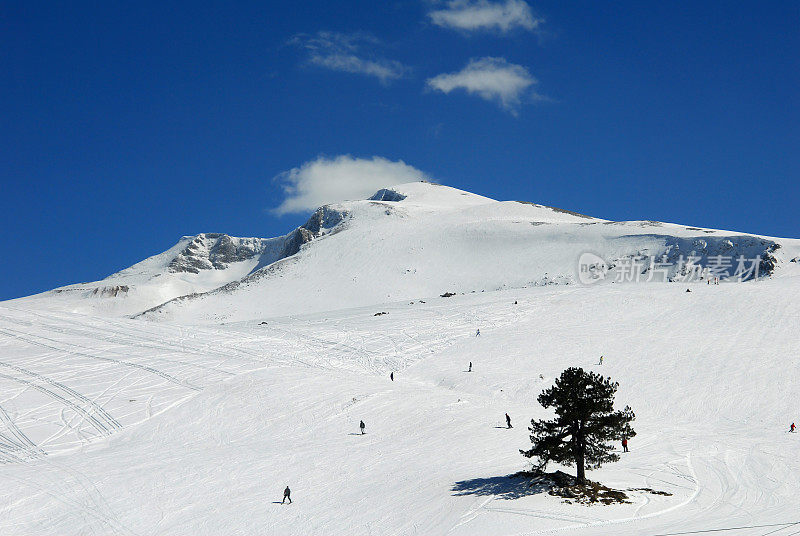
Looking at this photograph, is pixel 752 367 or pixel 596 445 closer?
pixel 596 445

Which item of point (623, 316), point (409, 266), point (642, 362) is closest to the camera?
point (642, 362)

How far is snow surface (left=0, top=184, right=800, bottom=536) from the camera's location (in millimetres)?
23734

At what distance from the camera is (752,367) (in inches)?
1732

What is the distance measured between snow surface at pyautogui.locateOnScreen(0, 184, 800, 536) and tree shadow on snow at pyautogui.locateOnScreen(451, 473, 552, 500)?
0.17 m

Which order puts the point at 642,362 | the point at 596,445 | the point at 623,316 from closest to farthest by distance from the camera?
the point at 596,445 → the point at 642,362 → the point at 623,316

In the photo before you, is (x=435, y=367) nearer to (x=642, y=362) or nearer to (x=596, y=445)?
(x=642, y=362)

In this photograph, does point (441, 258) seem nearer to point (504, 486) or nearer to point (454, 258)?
point (454, 258)

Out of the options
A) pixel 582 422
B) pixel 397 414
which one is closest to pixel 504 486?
pixel 582 422

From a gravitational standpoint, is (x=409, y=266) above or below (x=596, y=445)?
above

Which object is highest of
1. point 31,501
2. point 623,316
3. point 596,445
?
point 623,316

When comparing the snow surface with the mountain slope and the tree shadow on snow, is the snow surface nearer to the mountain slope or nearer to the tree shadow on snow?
the tree shadow on snow

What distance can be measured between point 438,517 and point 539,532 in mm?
3784

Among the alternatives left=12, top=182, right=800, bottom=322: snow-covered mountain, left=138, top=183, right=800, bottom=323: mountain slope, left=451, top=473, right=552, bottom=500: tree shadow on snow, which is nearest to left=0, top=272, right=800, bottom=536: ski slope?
left=451, top=473, right=552, bottom=500: tree shadow on snow

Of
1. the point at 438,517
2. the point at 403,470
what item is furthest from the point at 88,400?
the point at 438,517
